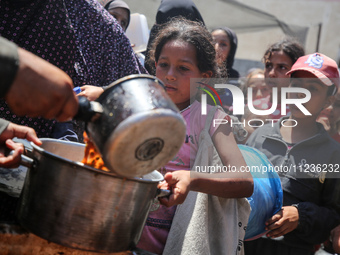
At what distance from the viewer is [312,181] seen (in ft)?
9.24

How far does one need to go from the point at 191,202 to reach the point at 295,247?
4.05 ft

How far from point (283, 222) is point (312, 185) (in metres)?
0.48

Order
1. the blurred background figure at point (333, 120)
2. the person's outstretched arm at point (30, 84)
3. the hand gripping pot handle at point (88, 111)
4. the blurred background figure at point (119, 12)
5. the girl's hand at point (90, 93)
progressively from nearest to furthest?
the person's outstretched arm at point (30, 84) < the hand gripping pot handle at point (88, 111) < the girl's hand at point (90, 93) < the blurred background figure at point (333, 120) < the blurred background figure at point (119, 12)

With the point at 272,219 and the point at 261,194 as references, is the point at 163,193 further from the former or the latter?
the point at 272,219

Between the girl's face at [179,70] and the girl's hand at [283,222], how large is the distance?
80 cm

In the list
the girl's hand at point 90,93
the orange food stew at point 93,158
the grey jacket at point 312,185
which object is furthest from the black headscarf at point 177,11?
the orange food stew at point 93,158

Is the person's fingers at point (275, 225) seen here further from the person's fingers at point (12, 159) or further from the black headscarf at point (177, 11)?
the black headscarf at point (177, 11)

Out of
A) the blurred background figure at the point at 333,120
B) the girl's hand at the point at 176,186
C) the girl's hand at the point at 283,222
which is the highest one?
the girl's hand at the point at 176,186

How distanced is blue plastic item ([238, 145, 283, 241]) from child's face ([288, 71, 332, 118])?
2.70 ft

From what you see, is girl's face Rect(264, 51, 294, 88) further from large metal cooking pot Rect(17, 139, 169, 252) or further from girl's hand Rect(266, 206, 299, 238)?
large metal cooking pot Rect(17, 139, 169, 252)

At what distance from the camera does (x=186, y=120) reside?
89.0 inches

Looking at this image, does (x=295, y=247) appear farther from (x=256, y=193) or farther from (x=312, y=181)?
(x=256, y=193)

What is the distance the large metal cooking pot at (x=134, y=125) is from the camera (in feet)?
3.92

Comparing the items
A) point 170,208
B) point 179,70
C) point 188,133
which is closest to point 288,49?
point 179,70
